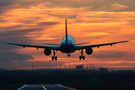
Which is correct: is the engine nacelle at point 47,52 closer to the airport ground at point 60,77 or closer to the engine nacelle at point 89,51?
the engine nacelle at point 89,51

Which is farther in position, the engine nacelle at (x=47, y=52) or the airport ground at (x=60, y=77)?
the airport ground at (x=60, y=77)

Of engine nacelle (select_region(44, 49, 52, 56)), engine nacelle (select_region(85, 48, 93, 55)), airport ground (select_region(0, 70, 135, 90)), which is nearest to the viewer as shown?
engine nacelle (select_region(44, 49, 52, 56))

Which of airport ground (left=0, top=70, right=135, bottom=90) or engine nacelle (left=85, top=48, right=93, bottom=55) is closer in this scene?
engine nacelle (left=85, top=48, right=93, bottom=55)

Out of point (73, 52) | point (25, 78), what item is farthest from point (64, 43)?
point (25, 78)

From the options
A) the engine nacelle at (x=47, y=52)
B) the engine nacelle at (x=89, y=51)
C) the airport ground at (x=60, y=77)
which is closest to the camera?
the engine nacelle at (x=47, y=52)

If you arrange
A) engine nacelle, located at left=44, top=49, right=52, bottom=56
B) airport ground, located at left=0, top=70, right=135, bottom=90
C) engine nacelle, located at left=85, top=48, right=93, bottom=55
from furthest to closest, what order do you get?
1. airport ground, located at left=0, top=70, right=135, bottom=90
2. engine nacelle, located at left=85, top=48, right=93, bottom=55
3. engine nacelle, located at left=44, top=49, right=52, bottom=56

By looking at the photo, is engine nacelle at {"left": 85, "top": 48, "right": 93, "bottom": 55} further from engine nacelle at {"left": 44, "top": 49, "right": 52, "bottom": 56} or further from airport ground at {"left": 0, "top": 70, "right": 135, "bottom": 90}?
airport ground at {"left": 0, "top": 70, "right": 135, "bottom": 90}

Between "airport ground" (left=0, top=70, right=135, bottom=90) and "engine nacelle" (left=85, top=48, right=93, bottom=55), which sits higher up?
"engine nacelle" (left=85, top=48, right=93, bottom=55)

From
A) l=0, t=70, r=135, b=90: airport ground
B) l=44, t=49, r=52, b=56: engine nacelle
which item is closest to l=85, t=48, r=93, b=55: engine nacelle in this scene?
l=44, t=49, r=52, b=56: engine nacelle

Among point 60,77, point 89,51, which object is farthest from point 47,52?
point 60,77

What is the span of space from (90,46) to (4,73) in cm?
10626

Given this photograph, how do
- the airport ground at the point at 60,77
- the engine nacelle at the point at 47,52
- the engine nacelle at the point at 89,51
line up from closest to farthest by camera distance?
the engine nacelle at the point at 47,52 < the engine nacelle at the point at 89,51 < the airport ground at the point at 60,77

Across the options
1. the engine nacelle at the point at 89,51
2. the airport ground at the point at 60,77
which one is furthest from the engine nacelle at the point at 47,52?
the airport ground at the point at 60,77

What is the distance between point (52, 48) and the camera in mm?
77312
